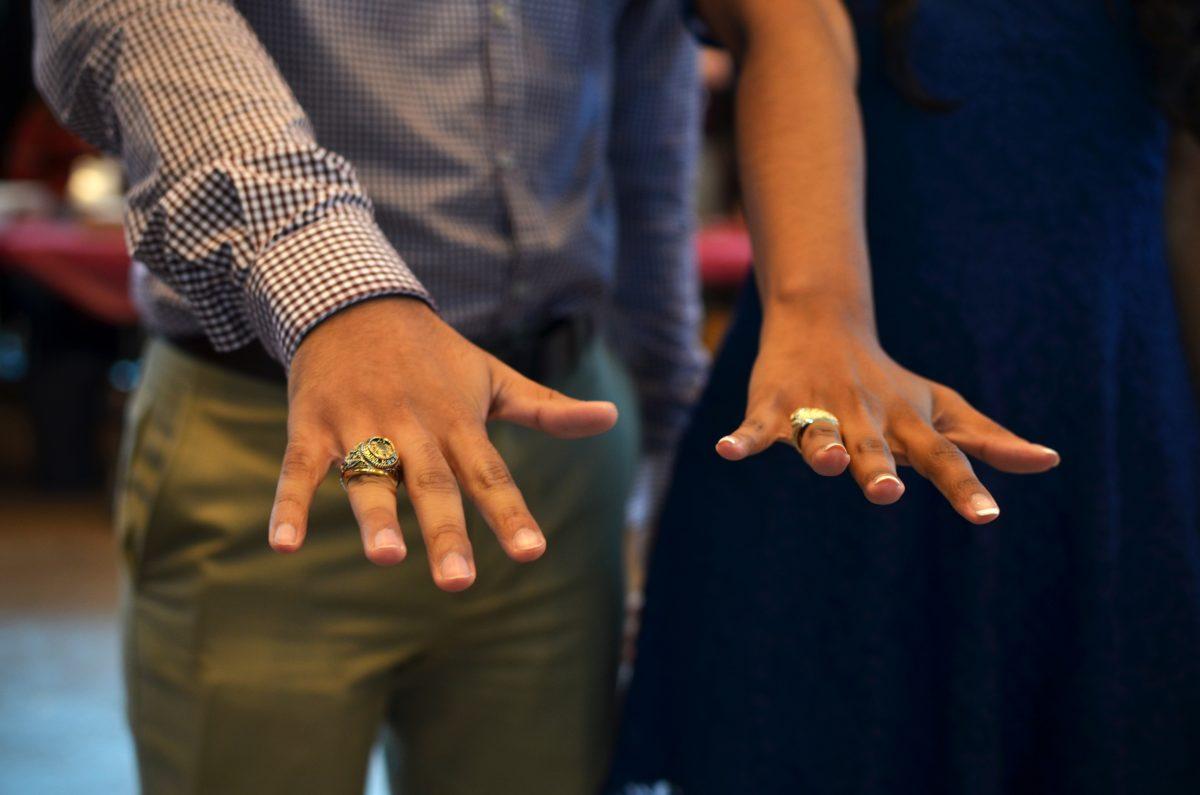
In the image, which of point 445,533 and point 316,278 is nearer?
point 445,533

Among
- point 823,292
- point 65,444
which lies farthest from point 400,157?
point 65,444

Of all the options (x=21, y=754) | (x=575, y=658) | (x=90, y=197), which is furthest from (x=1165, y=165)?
(x=90, y=197)

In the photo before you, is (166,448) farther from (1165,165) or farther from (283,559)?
(1165,165)

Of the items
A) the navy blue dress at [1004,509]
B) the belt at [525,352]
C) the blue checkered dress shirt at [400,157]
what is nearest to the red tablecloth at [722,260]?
the blue checkered dress shirt at [400,157]

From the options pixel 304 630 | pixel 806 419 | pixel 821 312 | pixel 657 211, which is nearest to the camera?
pixel 806 419

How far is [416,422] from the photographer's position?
0.60 meters

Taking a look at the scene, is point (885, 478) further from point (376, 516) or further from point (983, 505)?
point (376, 516)

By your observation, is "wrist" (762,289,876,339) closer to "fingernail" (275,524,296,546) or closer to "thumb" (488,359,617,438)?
"thumb" (488,359,617,438)

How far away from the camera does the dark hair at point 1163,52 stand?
32.7 inches

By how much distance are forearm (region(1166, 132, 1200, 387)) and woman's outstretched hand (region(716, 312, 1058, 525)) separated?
0.31 m

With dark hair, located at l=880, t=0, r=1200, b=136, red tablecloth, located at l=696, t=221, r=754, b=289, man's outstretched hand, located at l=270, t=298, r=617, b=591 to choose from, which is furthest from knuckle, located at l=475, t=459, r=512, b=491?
red tablecloth, located at l=696, t=221, r=754, b=289

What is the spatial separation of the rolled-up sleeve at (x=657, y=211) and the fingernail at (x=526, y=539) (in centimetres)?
73

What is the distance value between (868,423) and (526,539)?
217mm

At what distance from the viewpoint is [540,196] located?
1.01 m
